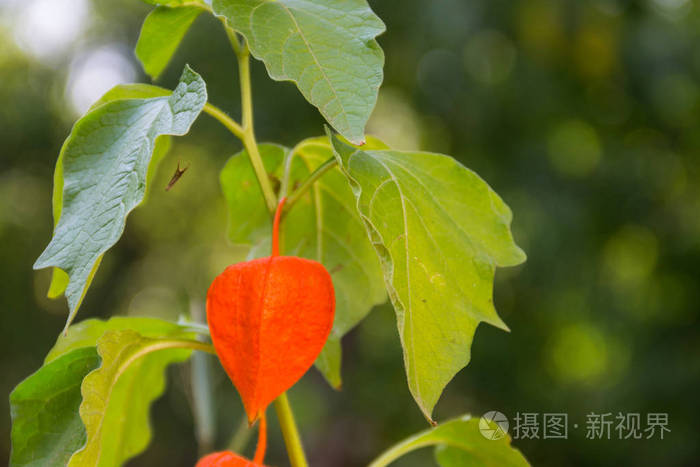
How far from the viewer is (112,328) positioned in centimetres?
54

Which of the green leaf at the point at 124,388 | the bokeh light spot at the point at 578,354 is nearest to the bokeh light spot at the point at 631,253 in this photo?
the bokeh light spot at the point at 578,354

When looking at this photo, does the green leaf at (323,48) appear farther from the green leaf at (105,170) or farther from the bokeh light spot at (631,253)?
the bokeh light spot at (631,253)

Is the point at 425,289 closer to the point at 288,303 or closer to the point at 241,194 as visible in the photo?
the point at 288,303

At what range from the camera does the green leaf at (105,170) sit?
35cm

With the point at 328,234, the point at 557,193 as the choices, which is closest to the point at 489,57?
the point at 557,193

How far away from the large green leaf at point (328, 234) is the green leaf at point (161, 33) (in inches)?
3.7

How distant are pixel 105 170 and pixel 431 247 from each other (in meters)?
0.19

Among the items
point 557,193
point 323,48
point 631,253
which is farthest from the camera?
point 631,253

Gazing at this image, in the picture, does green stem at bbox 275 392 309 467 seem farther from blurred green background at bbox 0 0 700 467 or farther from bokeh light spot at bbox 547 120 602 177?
bokeh light spot at bbox 547 120 602 177

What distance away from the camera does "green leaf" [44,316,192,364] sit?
1.77 ft

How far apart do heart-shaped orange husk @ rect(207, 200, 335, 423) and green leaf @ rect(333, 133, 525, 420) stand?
5 centimetres

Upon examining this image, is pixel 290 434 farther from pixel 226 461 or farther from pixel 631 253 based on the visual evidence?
pixel 631 253

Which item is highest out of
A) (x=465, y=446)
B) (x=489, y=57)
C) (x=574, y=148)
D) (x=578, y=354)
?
(x=465, y=446)

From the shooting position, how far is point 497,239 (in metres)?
0.46
